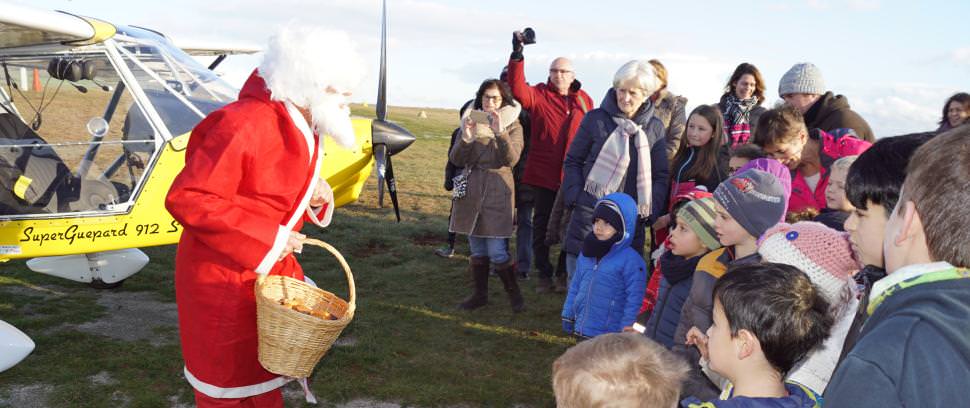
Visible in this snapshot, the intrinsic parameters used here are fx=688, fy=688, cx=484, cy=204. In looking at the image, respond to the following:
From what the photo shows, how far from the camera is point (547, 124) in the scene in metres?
6.40

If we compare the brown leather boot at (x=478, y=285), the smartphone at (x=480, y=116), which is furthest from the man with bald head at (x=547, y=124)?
the smartphone at (x=480, y=116)

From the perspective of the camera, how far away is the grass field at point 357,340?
4102mm

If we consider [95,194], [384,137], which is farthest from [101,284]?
[384,137]

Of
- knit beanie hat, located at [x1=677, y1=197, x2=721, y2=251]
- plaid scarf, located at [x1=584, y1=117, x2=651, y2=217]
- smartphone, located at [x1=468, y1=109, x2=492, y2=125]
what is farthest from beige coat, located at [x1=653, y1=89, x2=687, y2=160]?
knit beanie hat, located at [x1=677, y1=197, x2=721, y2=251]

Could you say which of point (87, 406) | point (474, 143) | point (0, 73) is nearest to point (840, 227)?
point (474, 143)

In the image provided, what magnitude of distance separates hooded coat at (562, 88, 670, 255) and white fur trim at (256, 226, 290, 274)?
8.46 feet

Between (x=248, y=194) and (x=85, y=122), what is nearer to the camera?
(x=248, y=194)

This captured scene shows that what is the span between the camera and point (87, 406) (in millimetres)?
3846

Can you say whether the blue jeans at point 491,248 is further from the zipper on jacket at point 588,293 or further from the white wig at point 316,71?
the white wig at point 316,71

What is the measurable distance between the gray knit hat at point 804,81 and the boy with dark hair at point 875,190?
359 cm

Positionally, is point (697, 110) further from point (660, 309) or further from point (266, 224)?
point (266, 224)

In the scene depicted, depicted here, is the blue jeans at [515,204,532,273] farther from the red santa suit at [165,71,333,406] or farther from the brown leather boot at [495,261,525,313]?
the red santa suit at [165,71,333,406]

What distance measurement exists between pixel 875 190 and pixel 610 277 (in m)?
2.26

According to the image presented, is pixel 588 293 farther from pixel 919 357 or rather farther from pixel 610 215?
pixel 919 357
